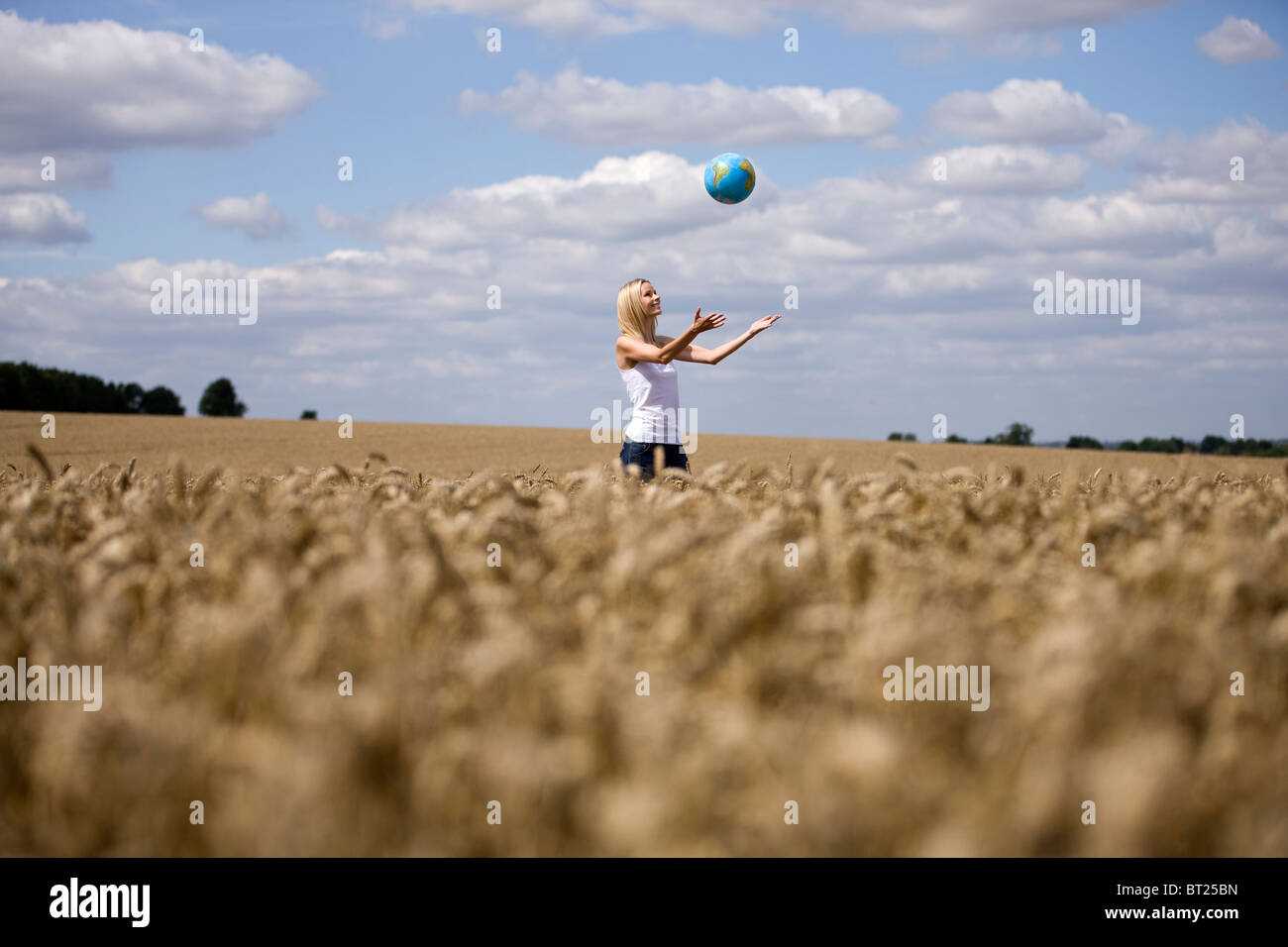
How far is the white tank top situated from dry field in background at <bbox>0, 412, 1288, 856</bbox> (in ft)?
18.3

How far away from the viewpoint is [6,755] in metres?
2.14

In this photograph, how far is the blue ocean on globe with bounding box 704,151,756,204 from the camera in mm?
9906

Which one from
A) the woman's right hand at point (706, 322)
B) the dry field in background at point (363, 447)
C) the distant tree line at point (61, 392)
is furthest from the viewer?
the distant tree line at point (61, 392)

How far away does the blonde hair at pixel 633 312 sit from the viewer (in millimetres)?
9031

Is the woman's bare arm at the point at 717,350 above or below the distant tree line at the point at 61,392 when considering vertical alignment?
below

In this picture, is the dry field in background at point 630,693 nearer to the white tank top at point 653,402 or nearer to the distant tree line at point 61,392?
the white tank top at point 653,402

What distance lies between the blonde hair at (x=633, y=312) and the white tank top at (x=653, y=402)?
296 mm

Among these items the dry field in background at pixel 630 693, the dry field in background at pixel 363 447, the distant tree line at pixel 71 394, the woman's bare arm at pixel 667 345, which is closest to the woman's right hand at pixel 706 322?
the woman's bare arm at pixel 667 345

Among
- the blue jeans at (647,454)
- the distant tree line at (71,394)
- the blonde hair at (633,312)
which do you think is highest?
the distant tree line at (71,394)

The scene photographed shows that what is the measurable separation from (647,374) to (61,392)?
282ft

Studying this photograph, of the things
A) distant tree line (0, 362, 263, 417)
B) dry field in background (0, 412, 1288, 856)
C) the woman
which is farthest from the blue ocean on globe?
distant tree line (0, 362, 263, 417)

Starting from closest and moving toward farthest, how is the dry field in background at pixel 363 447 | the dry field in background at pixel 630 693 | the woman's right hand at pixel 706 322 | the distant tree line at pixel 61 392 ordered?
1. the dry field in background at pixel 630 693
2. the woman's right hand at pixel 706 322
3. the dry field in background at pixel 363 447
4. the distant tree line at pixel 61 392
